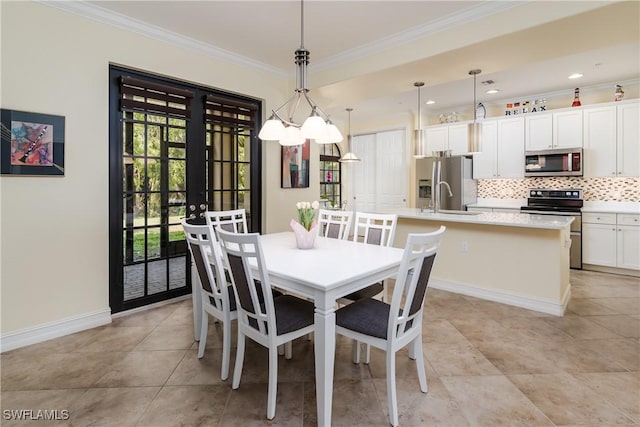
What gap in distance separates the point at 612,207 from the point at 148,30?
6.21 m

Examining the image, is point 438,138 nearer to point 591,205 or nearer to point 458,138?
point 458,138

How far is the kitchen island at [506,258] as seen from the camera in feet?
10.7

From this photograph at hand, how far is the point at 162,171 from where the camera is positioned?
3.46 m

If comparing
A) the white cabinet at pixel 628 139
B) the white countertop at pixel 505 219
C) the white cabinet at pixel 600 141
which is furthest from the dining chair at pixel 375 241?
the white cabinet at pixel 628 139

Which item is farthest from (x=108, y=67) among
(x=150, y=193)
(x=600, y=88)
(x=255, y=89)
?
(x=600, y=88)

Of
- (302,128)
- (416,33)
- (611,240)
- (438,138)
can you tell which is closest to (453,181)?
(438,138)

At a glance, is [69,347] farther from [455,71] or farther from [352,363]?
[455,71]

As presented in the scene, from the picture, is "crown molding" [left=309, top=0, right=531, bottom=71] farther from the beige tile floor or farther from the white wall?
the beige tile floor

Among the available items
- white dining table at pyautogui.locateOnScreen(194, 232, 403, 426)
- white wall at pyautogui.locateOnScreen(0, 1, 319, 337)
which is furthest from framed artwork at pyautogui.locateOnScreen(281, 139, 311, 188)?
white dining table at pyautogui.locateOnScreen(194, 232, 403, 426)

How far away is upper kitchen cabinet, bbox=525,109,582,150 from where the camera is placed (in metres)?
4.86

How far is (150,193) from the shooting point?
3.38 meters

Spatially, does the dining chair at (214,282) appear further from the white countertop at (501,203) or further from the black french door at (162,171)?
the white countertop at (501,203)

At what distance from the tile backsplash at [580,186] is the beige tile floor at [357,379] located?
257cm

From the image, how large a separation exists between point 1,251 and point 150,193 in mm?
1197
